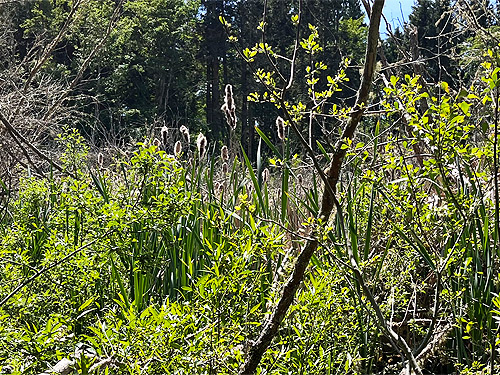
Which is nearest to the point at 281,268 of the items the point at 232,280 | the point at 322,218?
the point at 322,218

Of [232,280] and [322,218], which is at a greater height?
[322,218]

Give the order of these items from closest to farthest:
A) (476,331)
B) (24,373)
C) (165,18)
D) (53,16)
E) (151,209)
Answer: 1. (24,373)
2. (151,209)
3. (476,331)
4. (53,16)
5. (165,18)

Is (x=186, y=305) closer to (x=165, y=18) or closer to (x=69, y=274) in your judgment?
(x=69, y=274)

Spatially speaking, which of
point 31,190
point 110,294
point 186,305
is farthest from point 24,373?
point 31,190

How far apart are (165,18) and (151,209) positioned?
3386cm

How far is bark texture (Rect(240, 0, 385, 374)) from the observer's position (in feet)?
4.19

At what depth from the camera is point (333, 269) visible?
155 centimetres

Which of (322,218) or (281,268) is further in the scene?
(281,268)

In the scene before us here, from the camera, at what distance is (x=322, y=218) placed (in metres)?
1.41

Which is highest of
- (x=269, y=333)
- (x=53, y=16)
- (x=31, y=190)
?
(x=53, y=16)

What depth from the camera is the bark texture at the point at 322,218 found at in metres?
1.28

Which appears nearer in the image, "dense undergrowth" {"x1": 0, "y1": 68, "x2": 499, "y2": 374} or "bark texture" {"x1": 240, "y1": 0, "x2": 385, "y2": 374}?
"dense undergrowth" {"x1": 0, "y1": 68, "x2": 499, "y2": 374}

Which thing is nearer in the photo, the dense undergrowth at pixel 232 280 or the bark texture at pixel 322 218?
the dense undergrowth at pixel 232 280

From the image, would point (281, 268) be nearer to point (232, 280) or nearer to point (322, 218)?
point (322, 218)
